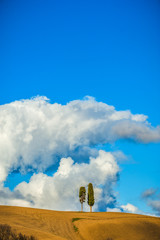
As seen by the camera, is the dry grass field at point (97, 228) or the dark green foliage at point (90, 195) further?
the dark green foliage at point (90, 195)

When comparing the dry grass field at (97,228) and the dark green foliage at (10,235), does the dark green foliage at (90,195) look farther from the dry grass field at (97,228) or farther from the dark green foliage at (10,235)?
the dark green foliage at (10,235)


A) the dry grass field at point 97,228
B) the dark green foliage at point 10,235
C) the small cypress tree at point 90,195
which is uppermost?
the small cypress tree at point 90,195

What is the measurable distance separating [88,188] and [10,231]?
53.7m

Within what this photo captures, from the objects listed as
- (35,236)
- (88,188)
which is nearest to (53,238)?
(35,236)

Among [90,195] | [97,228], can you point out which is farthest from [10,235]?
[90,195]

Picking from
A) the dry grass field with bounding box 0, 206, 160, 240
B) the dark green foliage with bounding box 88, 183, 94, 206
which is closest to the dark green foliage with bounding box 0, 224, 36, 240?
the dry grass field with bounding box 0, 206, 160, 240

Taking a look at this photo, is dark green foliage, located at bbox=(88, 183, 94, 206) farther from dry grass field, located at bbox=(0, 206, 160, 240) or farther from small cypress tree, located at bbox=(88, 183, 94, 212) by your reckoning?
dry grass field, located at bbox=(0, 206, 160, 240)

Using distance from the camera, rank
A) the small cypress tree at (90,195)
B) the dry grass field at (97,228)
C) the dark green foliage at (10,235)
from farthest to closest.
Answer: the small cypress tree at (90,195) < the dry grass field at (97,228) < the dark green foliage at (10,235)

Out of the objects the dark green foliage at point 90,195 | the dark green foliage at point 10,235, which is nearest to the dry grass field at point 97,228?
the dark green foliage at point 10,235

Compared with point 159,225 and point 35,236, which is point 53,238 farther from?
point 159,225

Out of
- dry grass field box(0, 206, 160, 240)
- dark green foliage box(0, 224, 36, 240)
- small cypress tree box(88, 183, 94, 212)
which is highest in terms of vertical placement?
small cypress tree box(88, 183, 94, 212)

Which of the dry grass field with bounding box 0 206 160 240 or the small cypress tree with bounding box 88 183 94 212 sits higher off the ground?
the small cypress tree with bounding box 88 183 94 212

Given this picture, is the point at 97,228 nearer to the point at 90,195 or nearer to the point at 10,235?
the point at 10,235

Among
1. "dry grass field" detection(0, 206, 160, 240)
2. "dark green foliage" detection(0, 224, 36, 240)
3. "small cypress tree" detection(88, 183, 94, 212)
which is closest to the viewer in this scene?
"dark green foliage" detection(0, 224, 36, 240)
